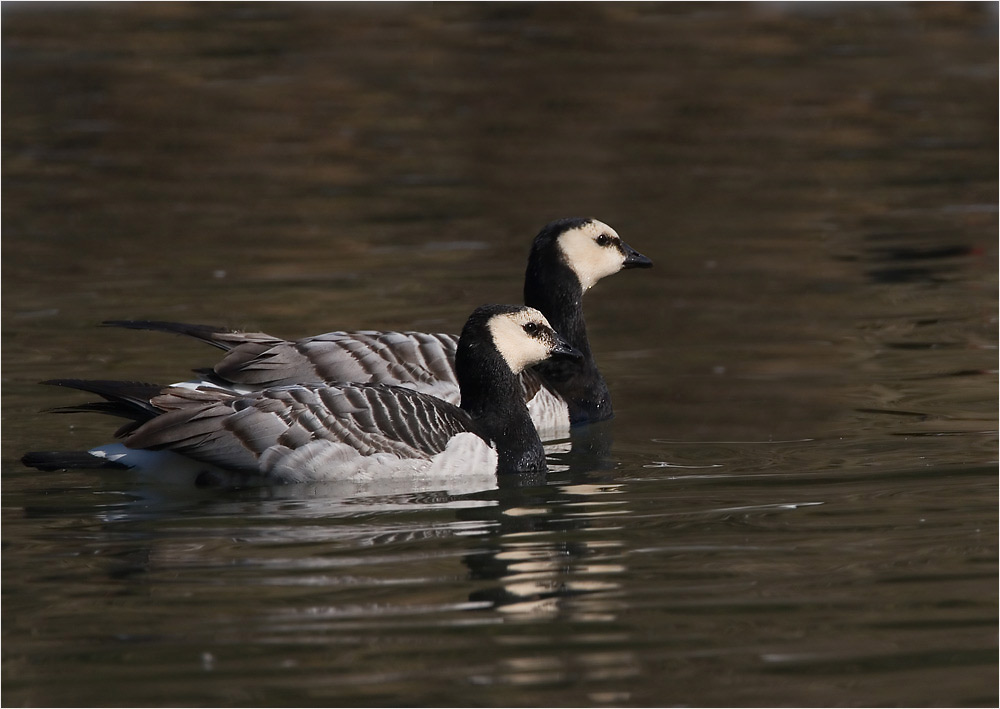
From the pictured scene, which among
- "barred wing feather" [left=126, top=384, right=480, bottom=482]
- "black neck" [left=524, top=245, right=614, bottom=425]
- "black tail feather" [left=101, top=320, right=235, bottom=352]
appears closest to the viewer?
"barred wing feather" [left=126, top=384, right=480, bottom=482]

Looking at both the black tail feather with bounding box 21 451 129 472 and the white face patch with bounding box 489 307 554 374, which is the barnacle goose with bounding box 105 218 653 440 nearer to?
the white face patch with bounding box 489 307 554 374

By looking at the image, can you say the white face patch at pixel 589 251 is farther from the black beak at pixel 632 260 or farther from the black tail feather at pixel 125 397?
the black tail feather at pixel 125 397

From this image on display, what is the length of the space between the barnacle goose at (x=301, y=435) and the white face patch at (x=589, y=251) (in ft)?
10.0

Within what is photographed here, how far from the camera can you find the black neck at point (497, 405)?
1092 centimetres

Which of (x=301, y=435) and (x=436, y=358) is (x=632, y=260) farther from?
(x=301, y=435)

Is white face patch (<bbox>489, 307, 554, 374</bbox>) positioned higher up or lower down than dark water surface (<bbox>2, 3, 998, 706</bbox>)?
higher up

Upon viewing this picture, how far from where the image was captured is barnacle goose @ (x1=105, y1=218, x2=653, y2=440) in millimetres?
12414

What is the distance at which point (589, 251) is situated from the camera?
13.7 m

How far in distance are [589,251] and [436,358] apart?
184cm

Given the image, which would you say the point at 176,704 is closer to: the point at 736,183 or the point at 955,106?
the point at 736,183

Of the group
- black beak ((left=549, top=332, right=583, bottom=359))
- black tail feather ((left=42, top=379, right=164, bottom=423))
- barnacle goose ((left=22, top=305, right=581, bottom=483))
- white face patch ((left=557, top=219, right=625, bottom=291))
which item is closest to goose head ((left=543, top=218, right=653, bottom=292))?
white face patch ((left=557, top=219, right=625, bottom=291))

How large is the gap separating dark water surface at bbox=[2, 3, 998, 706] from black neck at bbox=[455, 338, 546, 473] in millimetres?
263

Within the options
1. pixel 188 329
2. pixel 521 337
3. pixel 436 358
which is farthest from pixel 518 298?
pixel 521 337

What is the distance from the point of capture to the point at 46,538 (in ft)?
30.9
